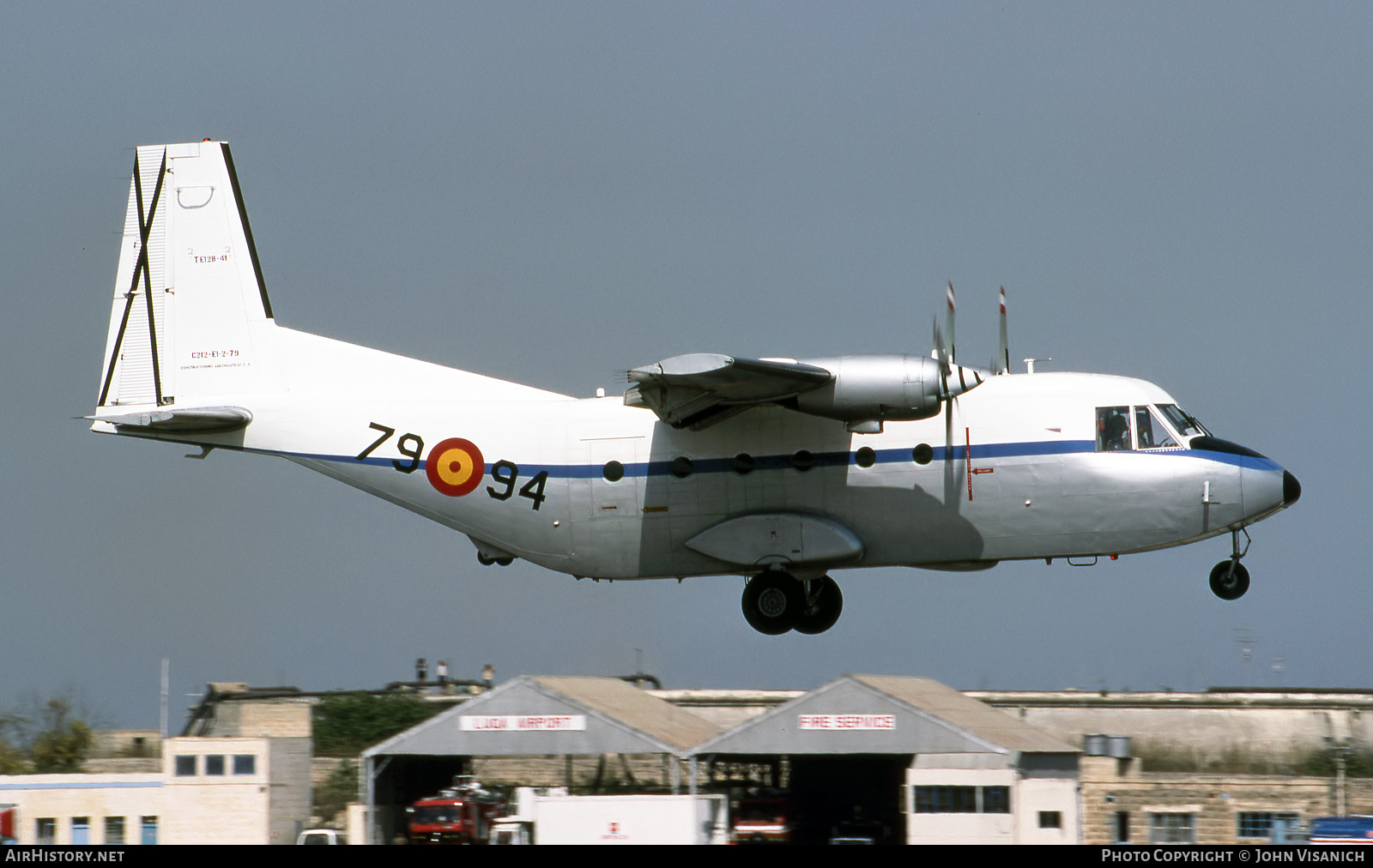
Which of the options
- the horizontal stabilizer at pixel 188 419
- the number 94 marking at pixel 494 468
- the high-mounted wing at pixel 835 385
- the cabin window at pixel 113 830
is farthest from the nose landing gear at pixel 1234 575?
the cabin window at pixel 113 830

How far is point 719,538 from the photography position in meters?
18.0

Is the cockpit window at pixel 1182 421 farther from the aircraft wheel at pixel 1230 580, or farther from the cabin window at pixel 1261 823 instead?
the cabin window at pixel 1261 823

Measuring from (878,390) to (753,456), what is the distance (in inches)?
74.9

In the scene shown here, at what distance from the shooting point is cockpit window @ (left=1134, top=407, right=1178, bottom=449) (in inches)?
692

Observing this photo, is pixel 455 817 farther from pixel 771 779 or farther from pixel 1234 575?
pixel 1234 575

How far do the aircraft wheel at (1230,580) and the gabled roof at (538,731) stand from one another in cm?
1217

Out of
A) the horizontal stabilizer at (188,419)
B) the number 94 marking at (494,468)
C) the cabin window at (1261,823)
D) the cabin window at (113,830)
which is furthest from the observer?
the cabin window at (113,830)

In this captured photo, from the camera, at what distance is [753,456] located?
17.9 m

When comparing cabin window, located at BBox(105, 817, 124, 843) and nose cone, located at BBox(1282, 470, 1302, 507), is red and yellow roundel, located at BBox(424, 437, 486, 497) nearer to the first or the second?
nose cone, located at BBox(1282, 470, 1302, 507)

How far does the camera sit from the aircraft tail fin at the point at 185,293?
778 inches

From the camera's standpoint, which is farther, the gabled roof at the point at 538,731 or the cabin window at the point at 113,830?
the gabled roof at the point at 538,731

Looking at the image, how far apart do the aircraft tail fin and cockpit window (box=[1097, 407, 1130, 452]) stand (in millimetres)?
10139
